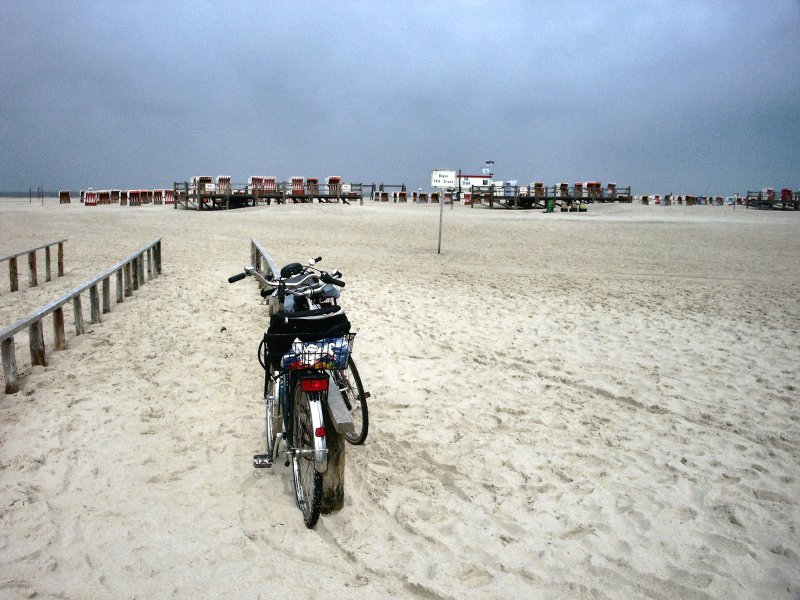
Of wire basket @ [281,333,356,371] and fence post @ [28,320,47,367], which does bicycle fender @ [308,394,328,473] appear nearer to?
wire basket @ [281,333,356,371]

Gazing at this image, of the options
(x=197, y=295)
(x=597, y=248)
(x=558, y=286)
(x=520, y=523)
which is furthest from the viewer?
(x=597, y=248)

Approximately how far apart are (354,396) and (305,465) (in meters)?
0.86

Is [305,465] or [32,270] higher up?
[32,270]

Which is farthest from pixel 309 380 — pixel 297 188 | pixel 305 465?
pixel 297 188

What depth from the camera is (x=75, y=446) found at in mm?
4078

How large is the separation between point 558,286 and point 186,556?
924cm

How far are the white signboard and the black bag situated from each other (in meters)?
11.9

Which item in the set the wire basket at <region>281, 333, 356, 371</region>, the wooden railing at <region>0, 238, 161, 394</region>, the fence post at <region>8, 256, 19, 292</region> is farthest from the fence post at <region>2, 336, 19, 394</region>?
the fence post at <region>8, 256, 19, 292</region>

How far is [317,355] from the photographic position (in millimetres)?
3143

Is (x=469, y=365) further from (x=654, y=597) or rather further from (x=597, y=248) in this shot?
(x=597, y=248)

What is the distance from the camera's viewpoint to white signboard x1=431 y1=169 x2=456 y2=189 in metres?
14.7

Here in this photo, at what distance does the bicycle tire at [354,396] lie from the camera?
3.92 m

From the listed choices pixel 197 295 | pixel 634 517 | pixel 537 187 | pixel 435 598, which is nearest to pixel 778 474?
pixel 634 517

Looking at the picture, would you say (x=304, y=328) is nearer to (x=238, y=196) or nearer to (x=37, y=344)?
(x=37, y=344)
